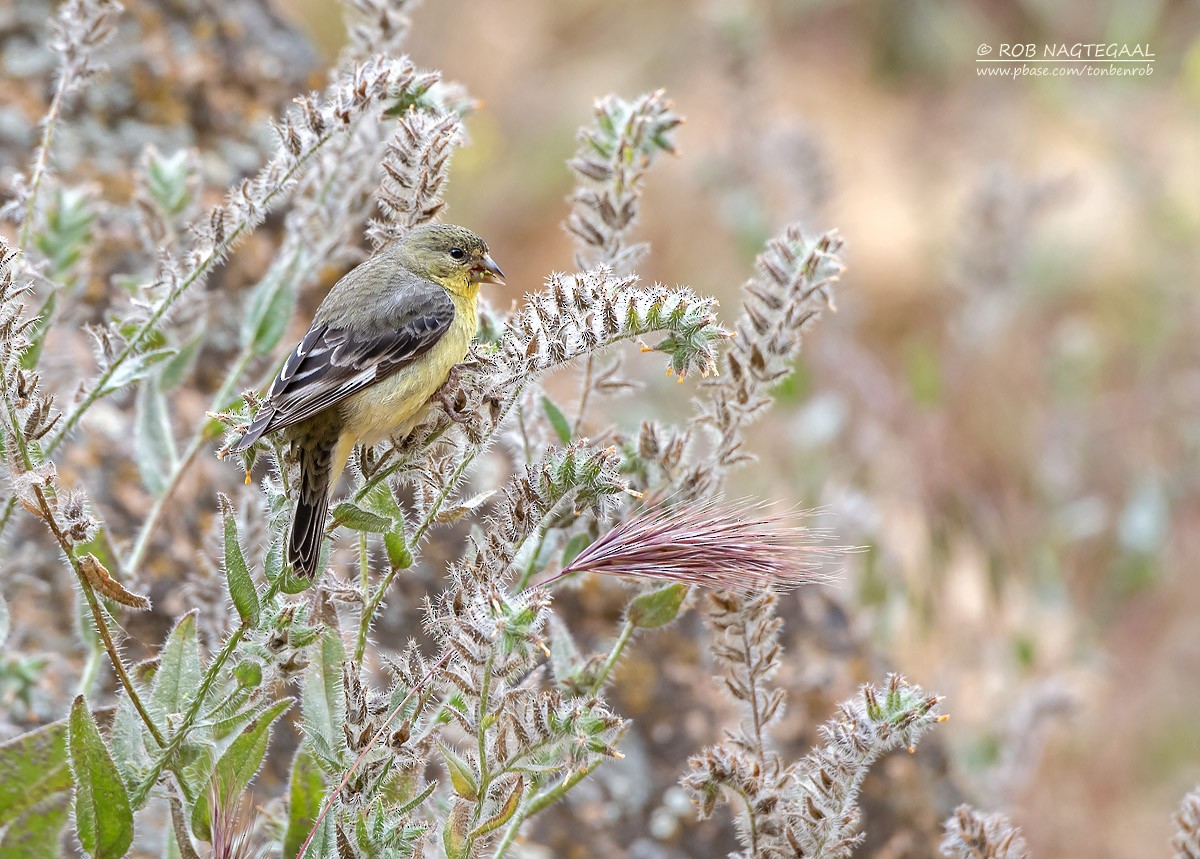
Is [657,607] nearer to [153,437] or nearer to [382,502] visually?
[382,502]

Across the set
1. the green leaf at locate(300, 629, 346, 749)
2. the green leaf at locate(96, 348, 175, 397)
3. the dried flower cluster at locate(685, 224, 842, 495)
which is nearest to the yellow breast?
the green leaf at locate(96, 348, 175, 397)

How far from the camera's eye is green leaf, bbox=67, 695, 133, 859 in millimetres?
1987

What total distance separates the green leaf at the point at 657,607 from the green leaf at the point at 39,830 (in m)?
1.12

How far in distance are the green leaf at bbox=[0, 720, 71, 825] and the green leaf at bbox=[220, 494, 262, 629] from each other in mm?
538

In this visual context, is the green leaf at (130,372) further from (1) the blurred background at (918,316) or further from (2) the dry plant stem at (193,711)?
(1) the blurred background at (918,316)

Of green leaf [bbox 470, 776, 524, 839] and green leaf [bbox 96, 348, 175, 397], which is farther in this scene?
green leaf [bbox 96, 348, 175, 397]

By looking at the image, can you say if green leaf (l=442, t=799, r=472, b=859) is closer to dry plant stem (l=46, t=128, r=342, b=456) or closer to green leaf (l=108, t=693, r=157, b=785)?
green leaf (l=108, t=693, r=157, b=785)

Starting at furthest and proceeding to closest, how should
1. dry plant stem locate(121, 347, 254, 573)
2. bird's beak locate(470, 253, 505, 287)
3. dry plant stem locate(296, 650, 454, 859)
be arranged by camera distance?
bird's beak locate(470, 253, 505, 287) → dry plant stem locate(121, 347, 254, 573) → dry plant stem locate(296, 650, 454, 859)

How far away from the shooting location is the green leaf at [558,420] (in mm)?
2518

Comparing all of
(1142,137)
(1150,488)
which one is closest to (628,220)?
(1150,488)

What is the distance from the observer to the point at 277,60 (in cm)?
430

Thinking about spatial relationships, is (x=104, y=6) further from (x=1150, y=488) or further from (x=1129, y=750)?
(x=1129, y=750)

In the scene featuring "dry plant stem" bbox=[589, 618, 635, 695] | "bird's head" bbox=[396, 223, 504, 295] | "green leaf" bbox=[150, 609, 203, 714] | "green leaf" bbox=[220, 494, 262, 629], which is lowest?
"green leaf" bbox=[150, 609, 203, 714]

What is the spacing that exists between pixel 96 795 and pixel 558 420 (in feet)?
3.56
